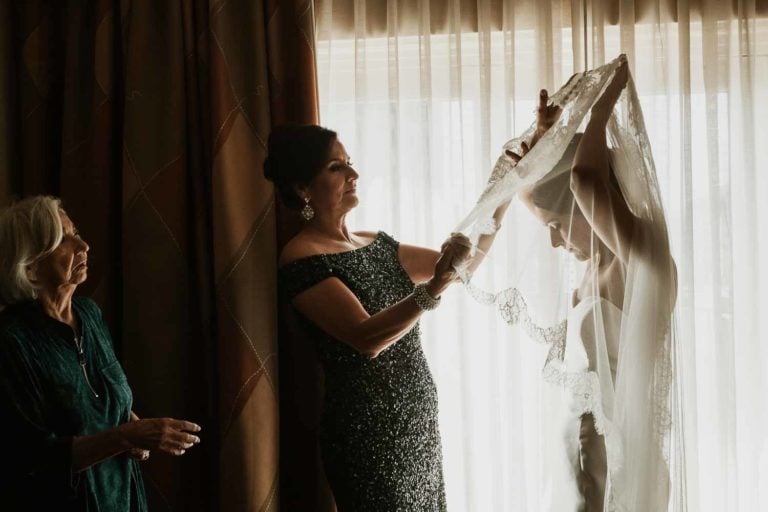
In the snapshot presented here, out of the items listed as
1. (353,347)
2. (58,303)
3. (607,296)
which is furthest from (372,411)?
(58,303)

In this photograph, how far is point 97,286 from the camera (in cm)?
222

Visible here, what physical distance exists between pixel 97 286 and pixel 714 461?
1981mm

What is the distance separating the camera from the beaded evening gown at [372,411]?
5.87 feet

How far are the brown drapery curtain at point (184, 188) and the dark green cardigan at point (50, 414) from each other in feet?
1.27

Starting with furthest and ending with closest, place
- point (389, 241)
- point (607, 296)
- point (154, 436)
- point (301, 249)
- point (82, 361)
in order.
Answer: point (389, 241), point (301, 249), point (82, 361), point (154, 436), point (607, 296)

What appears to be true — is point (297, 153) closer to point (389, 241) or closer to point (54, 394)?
point (389, 241)

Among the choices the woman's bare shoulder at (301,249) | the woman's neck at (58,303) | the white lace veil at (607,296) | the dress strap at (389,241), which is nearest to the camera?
the white lace veil at (607,296)

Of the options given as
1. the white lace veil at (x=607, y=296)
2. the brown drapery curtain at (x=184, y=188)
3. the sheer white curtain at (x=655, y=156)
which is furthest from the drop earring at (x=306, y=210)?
the white lace veil at (x=607, y=296)

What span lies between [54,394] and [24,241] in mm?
365

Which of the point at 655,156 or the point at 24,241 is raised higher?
the point at 655,156

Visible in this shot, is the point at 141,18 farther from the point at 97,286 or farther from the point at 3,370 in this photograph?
the point at 3,370

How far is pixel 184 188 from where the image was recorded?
2.19 metres

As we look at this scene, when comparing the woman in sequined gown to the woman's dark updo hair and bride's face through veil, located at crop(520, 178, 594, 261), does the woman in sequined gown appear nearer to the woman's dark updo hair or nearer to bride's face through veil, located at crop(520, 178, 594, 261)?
the woman's dark updo hair

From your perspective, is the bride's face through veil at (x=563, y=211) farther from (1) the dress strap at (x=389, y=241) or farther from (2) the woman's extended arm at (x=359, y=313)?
(1) the dress strap at (x=389, y=241)
